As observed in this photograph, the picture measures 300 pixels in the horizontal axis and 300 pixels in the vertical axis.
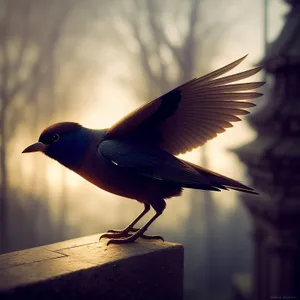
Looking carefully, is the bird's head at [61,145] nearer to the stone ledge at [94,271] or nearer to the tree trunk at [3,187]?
the stone ledge at [94,271]

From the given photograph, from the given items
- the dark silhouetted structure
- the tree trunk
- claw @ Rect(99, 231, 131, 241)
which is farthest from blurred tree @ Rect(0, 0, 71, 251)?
claw @ Rect(99, 231, 131, 241)

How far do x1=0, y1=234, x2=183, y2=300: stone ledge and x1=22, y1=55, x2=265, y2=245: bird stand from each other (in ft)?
0.81

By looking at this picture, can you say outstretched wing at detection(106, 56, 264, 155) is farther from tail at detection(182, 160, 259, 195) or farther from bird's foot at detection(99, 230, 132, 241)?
bird's foot at detection(99, 230, 132, 241)

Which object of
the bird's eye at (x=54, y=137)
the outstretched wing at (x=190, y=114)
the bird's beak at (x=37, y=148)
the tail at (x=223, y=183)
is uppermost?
the outstretched wing at (x=190, y=114)

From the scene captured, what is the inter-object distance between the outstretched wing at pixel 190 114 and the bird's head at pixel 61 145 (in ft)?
0.51

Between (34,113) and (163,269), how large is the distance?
372 inches

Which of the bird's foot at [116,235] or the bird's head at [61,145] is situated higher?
the bird's head at [61,145]

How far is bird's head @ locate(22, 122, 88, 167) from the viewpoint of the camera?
1774 mm

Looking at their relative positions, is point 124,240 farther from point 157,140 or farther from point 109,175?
point 157,140

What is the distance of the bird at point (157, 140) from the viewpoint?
1776 millimetres

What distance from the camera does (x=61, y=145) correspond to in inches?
69.8

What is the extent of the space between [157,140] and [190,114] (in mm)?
195

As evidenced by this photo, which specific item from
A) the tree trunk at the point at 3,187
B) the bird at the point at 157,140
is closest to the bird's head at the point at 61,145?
the bird at the point at 157,140

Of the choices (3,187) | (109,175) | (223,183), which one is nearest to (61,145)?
(109,175)
